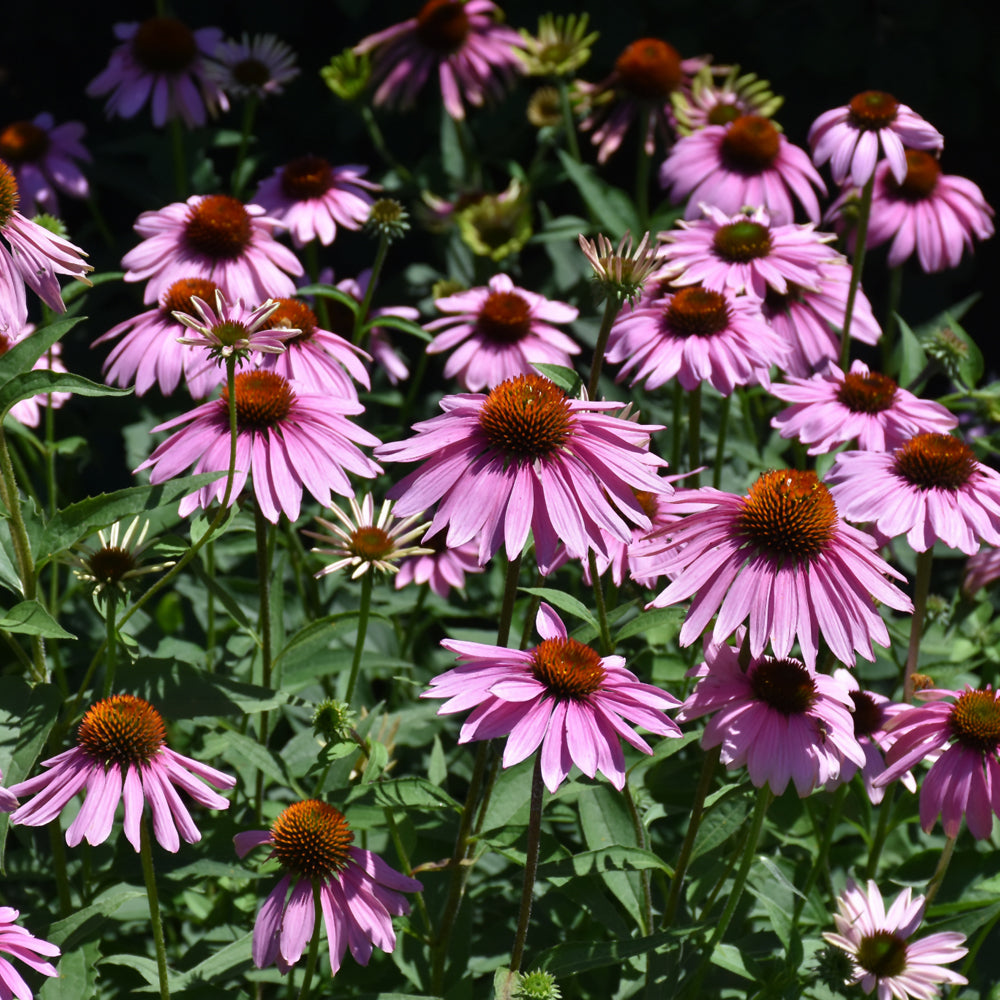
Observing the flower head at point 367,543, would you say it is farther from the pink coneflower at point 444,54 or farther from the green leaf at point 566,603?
the pink coneflower at point 444,54

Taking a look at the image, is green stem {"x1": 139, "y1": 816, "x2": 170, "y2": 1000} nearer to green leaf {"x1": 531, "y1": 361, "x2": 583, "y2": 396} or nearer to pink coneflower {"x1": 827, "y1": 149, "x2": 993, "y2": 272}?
green leaf {"x1": 531, "y1": 361, "x2": 583, "y2": 396}

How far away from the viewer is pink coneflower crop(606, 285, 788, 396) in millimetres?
1846

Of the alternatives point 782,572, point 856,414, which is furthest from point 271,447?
point 856,414

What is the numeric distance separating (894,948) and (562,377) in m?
0.85

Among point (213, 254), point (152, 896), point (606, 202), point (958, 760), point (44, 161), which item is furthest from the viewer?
point (44, 161)

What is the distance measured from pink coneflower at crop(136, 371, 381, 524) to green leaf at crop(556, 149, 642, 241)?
1.23m

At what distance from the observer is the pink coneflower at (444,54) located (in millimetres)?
3096

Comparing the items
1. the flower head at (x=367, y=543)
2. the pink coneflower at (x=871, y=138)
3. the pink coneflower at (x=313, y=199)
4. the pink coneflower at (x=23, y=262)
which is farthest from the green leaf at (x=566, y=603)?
the pink coneflower at (x=313, y=199)

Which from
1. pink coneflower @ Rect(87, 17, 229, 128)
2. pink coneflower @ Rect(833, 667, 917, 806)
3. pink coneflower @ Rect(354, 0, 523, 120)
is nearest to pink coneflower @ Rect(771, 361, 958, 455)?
pink coneflower @ Rect(833, 667, 917, 806)

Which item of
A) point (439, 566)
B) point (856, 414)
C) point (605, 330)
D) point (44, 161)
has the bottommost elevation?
point (439, 566)

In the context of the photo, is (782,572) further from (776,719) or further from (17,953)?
(17,953)

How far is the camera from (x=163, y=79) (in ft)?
9.51

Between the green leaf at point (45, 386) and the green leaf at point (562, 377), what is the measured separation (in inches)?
20.2

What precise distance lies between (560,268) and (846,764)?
5.97 ft
